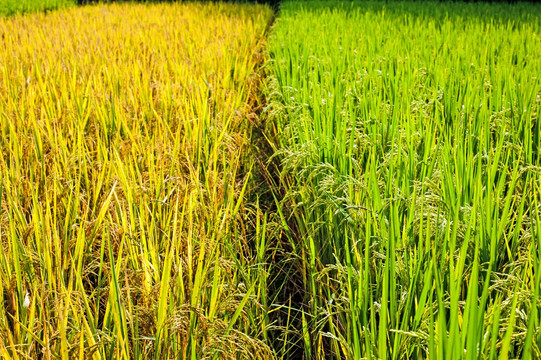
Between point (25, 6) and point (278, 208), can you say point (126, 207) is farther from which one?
point (25, 6)

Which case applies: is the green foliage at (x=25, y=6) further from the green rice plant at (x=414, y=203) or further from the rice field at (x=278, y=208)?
the green rice plant at (x=414, y=203)

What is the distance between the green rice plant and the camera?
85 centimetres

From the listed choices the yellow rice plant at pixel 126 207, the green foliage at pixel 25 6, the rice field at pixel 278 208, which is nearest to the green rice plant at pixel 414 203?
the rice field at pixel 278 208

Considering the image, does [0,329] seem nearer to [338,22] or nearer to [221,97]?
[221,97]

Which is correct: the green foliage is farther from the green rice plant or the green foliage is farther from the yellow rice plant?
the green rice plant

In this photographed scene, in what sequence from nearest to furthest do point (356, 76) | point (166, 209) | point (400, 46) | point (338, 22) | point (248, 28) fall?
point (166, 209), point (356, 76), point (400, 46), point (338, 22), point (248, 28)

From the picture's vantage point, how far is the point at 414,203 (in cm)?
114

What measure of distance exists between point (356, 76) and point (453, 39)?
1.47 m

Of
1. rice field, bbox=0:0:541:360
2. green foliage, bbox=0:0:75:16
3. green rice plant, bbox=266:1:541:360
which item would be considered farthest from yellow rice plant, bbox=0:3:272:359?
green foliage, bbox=0:0:75:16

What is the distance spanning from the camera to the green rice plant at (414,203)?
2.80 ft

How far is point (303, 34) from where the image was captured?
4.00m

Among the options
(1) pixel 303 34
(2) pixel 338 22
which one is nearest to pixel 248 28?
(2) pixel 338 22

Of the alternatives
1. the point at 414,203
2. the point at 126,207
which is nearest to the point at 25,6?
the point at 126,207

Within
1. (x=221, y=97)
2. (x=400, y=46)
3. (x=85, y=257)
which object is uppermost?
(x=400, y=46)
